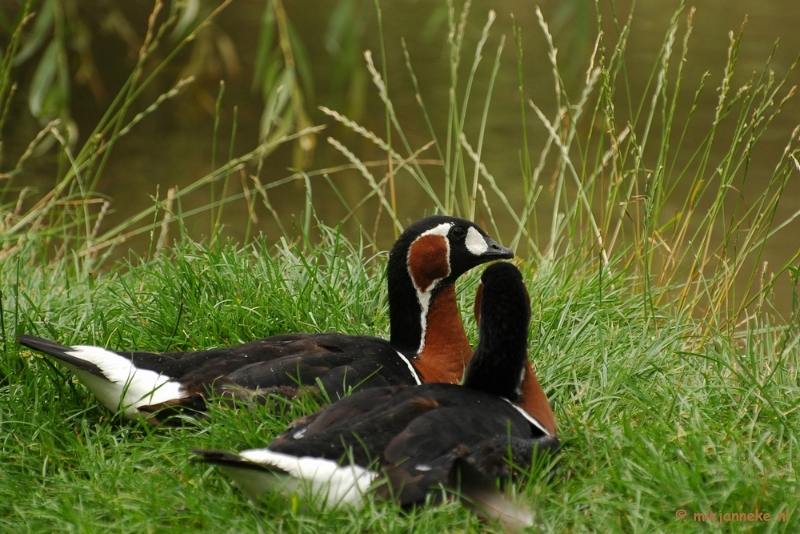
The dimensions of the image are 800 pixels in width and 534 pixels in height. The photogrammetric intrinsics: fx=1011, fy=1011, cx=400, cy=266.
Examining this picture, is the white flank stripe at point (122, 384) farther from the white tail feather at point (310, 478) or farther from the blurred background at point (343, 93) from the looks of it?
the blurred background at point (343, 93)

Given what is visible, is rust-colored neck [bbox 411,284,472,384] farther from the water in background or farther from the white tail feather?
the water in background

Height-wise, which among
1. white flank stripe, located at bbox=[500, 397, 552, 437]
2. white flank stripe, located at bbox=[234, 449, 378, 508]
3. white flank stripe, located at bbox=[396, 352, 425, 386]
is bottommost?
white flank stripe, located at bbox=[396, 352, 425, 386]

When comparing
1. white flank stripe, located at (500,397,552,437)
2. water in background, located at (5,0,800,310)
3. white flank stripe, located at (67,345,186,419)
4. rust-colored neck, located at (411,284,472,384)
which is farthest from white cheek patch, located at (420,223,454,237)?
water in background, located at (5,0,800,310)

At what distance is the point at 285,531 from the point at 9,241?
127 inches

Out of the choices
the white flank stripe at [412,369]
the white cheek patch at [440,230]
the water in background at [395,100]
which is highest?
the white cheek patch at [440,230]

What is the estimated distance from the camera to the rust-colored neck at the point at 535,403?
127 inches

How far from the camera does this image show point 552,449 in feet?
10.0

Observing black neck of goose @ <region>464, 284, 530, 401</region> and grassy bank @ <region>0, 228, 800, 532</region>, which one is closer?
grassy bank @ <region>0, 228, 800, 532</region>

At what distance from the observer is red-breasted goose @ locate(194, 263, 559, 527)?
2.75 metres

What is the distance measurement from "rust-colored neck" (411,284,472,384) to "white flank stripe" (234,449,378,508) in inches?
44.4

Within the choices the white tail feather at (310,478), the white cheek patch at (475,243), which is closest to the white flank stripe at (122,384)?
the white tail feather at (310,478)

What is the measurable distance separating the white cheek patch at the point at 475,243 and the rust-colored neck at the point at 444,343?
21cm

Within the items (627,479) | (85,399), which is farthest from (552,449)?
(85,399)

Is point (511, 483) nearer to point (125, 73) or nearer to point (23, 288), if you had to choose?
point (23, 288)
